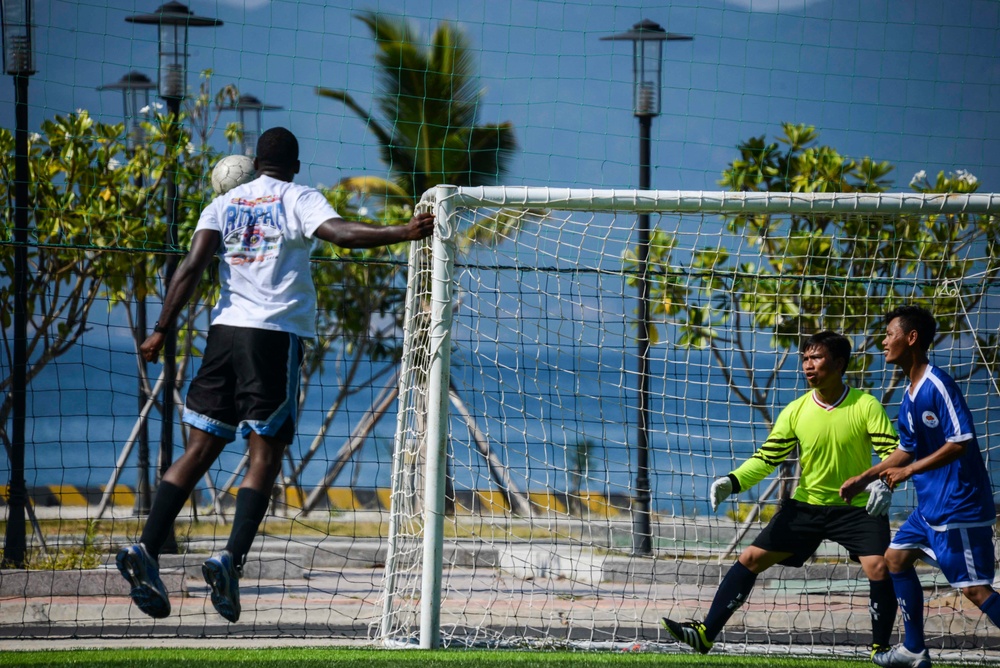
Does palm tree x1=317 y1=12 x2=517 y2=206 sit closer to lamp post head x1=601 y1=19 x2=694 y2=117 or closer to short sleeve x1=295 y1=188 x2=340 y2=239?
lamp post head x1=601 y1=19 x2=694 y2=117

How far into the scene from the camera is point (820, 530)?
19.4ft

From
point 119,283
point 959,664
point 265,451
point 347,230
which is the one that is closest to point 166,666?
point 265,451

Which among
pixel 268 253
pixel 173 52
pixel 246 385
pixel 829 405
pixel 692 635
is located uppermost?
pixel 173 52

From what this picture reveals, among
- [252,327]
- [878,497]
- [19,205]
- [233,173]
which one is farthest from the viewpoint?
[19,205]

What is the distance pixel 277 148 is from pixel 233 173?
93cm

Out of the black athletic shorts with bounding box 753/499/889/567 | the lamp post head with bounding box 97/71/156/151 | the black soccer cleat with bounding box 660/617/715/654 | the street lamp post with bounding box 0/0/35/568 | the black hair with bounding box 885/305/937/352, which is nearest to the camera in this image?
the black hair with bounding box 885/305/937/352

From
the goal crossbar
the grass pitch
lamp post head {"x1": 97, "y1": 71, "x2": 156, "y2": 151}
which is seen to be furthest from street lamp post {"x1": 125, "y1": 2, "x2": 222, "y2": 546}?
the goal crossbar

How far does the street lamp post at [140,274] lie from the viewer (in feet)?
Answer: 35.1

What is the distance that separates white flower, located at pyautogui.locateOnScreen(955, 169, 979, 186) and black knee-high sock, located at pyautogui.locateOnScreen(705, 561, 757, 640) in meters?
7.72

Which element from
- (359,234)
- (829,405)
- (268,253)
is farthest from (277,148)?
(829,405)

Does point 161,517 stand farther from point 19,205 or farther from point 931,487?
point 19,205

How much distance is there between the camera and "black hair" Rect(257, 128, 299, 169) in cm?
506

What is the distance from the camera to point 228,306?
16.1 feet

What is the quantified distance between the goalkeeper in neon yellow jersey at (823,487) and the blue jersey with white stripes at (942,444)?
26 centimetres
